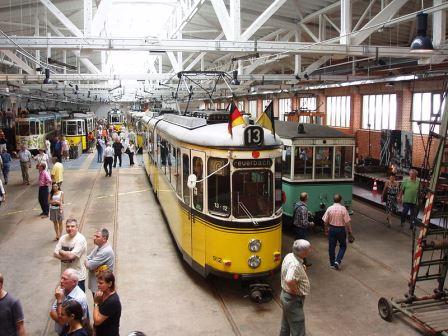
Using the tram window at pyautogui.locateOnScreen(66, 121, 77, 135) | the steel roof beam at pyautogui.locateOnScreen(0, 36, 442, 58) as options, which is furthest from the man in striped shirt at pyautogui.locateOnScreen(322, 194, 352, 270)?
the tram window at pyautogui.locateOnScreen(66, 121, 77, 135)

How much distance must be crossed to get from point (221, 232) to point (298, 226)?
8.32ft

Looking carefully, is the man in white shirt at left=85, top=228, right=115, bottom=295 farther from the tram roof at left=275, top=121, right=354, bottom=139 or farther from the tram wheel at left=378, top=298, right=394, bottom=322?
the tram roof at left=275, top=121, right=354, bottom=139

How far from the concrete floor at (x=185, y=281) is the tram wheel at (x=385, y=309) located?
11 cm

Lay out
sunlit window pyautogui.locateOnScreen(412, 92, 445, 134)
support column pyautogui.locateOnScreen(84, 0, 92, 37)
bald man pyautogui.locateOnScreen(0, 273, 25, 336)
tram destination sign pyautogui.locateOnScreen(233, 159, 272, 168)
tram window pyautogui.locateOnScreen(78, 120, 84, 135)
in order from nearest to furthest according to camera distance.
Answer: bald man pyautogui.locateOnScreen(0, 273, 25, 336), tram destination sign pyautogui.locateOnScreen(233, 159, 272, 168), support column pyautogui.locateOnScreen(84, 0, 92, 37), sunlit window pyautogui.locateOnScreen(412, 92, 445, 134), tram window pyautogui.locateOnScreen(78, 120, 84, 135)

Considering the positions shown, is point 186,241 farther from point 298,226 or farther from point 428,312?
point 428,312

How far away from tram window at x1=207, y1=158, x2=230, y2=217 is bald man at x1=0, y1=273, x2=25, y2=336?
3535mm

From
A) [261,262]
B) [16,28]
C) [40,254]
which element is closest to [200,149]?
[261,262]

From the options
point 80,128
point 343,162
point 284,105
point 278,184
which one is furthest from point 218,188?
point 284,105

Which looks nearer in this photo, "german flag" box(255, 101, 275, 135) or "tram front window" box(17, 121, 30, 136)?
"german flag" box(255, 101, 275, 135)

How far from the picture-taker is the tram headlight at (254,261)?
757 centimetres

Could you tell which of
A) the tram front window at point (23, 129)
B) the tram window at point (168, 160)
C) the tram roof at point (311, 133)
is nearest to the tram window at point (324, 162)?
the tram roof at point (311, 133)

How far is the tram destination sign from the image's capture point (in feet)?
24.7

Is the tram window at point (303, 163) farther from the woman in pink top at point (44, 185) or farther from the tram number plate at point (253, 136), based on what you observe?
the woman in pink top at point (44, 185)

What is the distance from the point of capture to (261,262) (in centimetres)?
766
